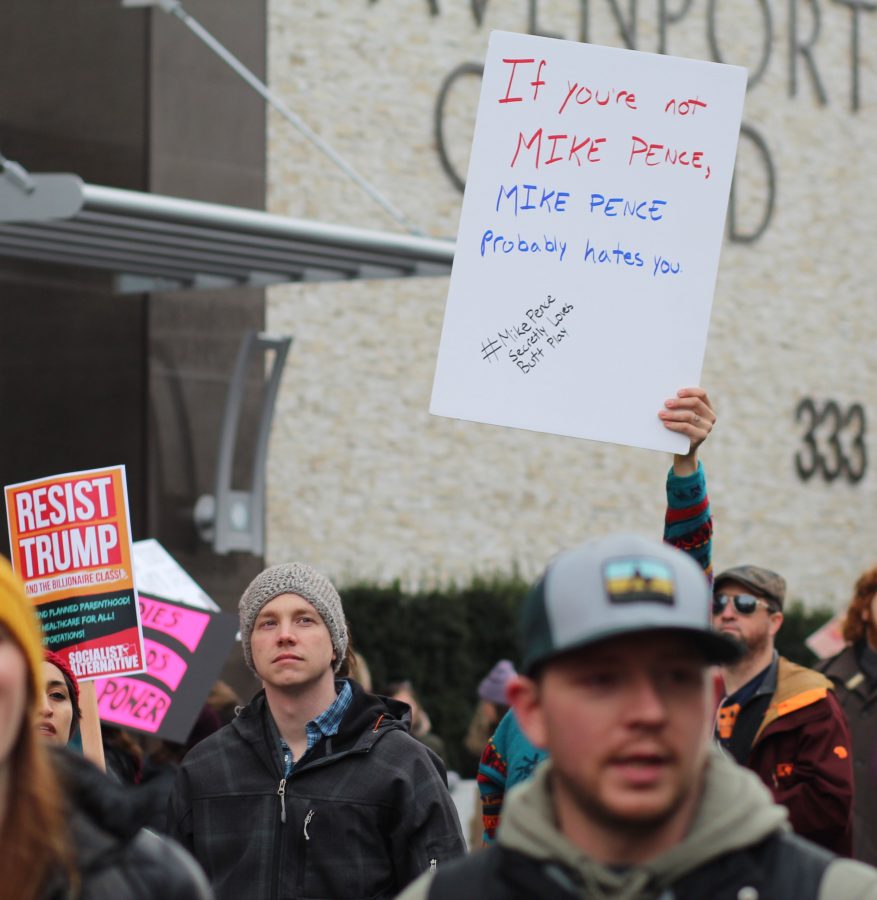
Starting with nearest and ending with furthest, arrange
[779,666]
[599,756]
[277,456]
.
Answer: [599,756] → [779,666] → [277,456]

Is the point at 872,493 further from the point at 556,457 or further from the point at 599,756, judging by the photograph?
the point at 599,756

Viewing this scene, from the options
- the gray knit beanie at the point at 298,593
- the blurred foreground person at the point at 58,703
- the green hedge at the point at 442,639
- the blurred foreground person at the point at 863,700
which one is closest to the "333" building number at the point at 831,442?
the green hedge at the point at 442,639

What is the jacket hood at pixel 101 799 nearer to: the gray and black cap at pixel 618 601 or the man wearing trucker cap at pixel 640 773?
the man wearing trucker cap at pixel 640 773

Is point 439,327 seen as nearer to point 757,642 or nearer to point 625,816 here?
point 757,642

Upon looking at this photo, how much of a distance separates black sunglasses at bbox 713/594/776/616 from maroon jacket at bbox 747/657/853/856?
30 centimetres

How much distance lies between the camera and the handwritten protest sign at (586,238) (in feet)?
15.1

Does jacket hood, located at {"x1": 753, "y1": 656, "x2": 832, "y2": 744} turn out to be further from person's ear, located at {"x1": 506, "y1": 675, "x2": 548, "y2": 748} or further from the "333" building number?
the "333" building number

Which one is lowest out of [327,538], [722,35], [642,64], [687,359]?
[327,538]

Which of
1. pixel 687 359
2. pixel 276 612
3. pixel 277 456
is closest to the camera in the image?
pixel 687 359

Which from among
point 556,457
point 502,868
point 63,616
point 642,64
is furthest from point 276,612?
point 556,457

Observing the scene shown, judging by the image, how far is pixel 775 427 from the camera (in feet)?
73.7

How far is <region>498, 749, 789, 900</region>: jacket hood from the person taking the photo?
7.61 feet

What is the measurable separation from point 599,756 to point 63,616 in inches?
130

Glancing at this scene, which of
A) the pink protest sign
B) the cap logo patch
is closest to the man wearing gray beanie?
the pink protest sign
